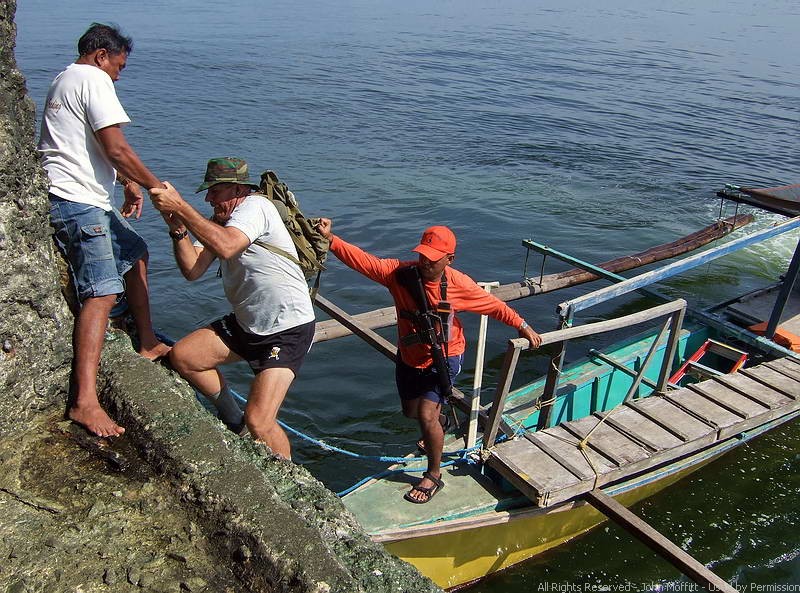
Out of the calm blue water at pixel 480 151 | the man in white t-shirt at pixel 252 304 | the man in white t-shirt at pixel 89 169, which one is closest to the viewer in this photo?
the man in white t-shirt at pixel 89 169

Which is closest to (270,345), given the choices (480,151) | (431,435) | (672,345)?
(431,435)

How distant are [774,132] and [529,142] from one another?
933cm

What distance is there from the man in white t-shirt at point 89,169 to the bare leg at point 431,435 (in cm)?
258

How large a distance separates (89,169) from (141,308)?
992 mm

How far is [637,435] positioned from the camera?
6754mm

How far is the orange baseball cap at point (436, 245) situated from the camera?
18.0ft

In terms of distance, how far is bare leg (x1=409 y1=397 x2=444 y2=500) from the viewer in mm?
5902

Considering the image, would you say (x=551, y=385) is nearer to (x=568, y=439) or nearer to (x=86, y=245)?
(x=568, y=439)

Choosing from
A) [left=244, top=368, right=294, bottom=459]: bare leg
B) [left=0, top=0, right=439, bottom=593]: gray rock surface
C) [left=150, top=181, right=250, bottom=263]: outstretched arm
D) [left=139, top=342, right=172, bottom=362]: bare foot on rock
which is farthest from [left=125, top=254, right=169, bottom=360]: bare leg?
[left=150, top=181, right=250, bottom=263]: outstretched arm

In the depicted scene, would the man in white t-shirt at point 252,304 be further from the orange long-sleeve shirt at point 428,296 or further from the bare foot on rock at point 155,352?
the orange long-sleeve shirt at point 428,296

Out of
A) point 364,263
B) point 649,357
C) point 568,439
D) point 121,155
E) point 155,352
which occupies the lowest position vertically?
point 568,439

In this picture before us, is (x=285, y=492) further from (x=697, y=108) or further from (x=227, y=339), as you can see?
(x=697, y=108)

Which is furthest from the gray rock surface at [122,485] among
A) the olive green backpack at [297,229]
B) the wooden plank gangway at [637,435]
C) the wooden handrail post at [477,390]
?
the wooden plank gangway at [637,435]

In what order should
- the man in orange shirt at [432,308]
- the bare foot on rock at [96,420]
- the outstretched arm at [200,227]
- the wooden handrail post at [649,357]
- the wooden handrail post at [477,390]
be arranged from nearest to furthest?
the bare foot on rock at [96,420] < the outstretched arm at [200,227] < the man in orange shirt at [432,308] < the wooden handrail post at [477,390] < the wooden handrail post at [649,357]
